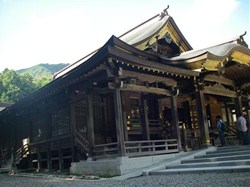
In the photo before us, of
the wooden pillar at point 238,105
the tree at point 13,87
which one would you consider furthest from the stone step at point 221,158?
the tree at point 13,87

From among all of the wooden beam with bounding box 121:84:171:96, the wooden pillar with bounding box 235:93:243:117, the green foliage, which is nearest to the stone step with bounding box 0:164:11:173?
the wooden beam with bounding box 121:84:171:96

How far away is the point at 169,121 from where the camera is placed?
16.1m

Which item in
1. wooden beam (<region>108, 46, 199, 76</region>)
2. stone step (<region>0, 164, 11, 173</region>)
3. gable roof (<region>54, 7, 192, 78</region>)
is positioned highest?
gable roof (<region>54, 7, 192, 78</region>)

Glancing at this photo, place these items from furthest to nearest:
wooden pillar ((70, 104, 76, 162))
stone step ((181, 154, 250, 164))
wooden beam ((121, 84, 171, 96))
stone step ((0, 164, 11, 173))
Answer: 1. stone step ((0, 164, 11, 173))
2. wooden pillar ((70, 104, 76, 162))
3. wooden beam ((121, 84, 171, 96))
4. stone step ((181, 154, 250, 164))

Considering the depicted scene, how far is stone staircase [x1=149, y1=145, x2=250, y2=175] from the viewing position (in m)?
7.98

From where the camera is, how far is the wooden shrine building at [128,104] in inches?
405

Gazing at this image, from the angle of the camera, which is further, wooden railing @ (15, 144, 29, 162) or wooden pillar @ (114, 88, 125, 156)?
wooden railing @ (15, 144, 29, 162)

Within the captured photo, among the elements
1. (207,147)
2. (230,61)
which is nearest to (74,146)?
(207,147)

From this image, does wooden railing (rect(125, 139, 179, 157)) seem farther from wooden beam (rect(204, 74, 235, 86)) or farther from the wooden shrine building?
wooden beam (rect(204, 74, 235, 86))

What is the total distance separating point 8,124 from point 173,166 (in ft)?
47.2

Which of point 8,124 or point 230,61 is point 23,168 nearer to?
point 8,124

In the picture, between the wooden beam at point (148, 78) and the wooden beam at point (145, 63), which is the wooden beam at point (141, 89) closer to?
the wooden beam at point (148, 78)

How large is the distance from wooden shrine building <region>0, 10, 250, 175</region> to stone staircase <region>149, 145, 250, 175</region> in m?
1.25

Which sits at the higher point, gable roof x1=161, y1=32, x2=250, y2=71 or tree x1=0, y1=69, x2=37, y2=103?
tree x1=0, y1=69, x2=37, y2=103
